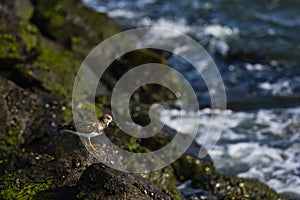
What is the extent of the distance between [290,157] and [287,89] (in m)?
3.49

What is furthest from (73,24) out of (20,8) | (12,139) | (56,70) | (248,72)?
(12,139)

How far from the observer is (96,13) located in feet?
39.1

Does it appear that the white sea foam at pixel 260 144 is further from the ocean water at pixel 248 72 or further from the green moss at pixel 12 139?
the green moss at pixel 12 139

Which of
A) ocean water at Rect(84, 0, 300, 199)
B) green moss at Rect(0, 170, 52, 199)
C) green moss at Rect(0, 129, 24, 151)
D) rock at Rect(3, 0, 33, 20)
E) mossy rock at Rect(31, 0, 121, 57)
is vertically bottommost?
green moss at Rect(0, 129, 24, 151)

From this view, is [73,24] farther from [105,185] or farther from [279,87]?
[105,185]

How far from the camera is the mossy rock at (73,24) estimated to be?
10.7 metres

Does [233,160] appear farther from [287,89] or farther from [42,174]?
[42,174]

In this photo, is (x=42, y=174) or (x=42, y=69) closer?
(x=42, y=174)

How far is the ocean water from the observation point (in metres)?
8.57

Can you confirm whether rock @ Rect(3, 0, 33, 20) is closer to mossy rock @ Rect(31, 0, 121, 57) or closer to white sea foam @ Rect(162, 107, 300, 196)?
mossy rock @ Rect(31, 0, 121, 57)

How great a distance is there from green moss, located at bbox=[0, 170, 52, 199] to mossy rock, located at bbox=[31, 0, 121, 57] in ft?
20.9

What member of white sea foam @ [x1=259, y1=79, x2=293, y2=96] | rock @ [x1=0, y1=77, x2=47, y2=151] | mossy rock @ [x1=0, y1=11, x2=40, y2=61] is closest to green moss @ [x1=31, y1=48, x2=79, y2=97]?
mossy rock @ [x1=0, y1=11, x2=40, y2=61]

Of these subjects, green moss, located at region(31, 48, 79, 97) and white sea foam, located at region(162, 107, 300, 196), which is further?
white sea foam, located at region(162, 107, 300, 196)

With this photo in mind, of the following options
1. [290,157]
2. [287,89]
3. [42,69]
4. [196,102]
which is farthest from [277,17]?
[42,69]
